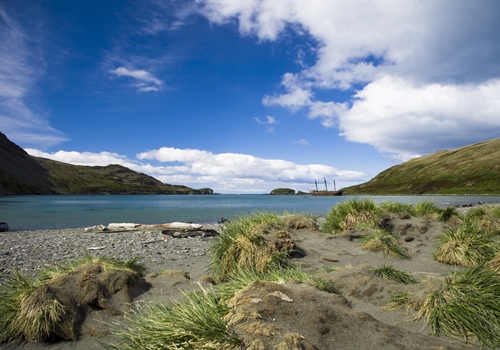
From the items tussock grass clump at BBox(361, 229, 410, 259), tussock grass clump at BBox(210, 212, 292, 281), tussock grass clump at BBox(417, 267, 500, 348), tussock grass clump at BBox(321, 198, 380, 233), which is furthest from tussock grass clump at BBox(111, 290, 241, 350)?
tussock grass clump at BBox(321, 198, 380, 233)

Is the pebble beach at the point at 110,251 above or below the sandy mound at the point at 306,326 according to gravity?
below

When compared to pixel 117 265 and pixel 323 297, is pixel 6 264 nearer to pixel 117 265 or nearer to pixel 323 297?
pixel 117 265

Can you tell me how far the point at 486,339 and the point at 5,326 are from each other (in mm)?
7054

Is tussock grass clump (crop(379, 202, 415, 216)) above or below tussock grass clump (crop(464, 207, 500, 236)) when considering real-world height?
above

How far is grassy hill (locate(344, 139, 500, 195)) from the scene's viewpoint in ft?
339

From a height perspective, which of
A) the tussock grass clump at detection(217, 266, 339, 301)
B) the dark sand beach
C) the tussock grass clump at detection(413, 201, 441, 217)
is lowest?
the dark sand beach

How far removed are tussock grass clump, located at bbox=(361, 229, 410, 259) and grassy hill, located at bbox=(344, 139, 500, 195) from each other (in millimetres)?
101908

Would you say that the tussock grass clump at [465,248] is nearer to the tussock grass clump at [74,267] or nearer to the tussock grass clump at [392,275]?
the tussock grass clump at [392,275]

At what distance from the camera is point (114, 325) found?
5633 mm

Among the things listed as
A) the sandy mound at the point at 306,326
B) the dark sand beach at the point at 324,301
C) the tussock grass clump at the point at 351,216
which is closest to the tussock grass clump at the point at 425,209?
the tussock grass clump at the point at 351,216

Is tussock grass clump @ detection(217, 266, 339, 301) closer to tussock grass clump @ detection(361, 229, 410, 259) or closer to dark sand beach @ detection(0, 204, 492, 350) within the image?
dark sand beach @ detection(0, 204, 492, 350)

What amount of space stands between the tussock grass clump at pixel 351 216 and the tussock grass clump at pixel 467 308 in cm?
874

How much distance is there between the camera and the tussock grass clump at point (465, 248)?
8.68 meters

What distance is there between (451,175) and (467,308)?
141411mm
